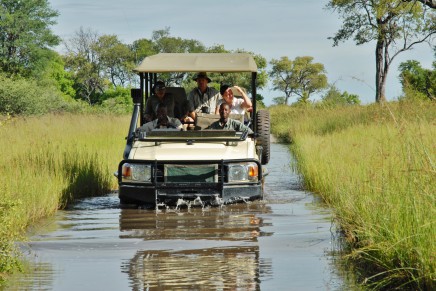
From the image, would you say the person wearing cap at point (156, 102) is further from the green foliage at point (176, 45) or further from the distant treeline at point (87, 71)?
the green foliage at point (176, 45)

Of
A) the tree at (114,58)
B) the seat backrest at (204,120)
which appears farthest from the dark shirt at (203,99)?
the tree at (114,58)

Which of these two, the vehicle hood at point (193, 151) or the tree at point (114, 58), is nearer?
the vehicle hood at point (193, 151)

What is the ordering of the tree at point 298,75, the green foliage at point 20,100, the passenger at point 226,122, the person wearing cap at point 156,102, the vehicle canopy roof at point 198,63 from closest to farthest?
1. the passenger at point 226,122
2. the vehicle canopy roof at point 198,63
3. the person wearing cap at point 156,102
4. the green foliage at point 20,100
5. the tree at point 298,75

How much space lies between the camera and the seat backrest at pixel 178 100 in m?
14.7

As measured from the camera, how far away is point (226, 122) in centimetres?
1384

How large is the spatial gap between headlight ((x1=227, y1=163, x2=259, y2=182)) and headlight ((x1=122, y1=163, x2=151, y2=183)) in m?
1.02

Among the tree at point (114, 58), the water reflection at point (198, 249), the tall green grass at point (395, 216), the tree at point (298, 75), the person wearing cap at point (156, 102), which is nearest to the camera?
the tall green grass at point (395, 216)

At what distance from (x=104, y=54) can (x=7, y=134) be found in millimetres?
79877

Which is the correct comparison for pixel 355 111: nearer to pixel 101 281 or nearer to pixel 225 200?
pixel 225 200

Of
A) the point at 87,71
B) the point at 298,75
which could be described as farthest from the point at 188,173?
the point at 298,75

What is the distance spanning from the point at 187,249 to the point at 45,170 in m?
5.16

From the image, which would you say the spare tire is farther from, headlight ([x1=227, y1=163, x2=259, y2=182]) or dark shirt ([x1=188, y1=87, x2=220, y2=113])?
headlight ([x1=227, y1=163, x2=259, y2=182])

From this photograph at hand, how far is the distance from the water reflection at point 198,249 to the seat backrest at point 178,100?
82.7 inches

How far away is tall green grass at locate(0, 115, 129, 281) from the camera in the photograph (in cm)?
931
